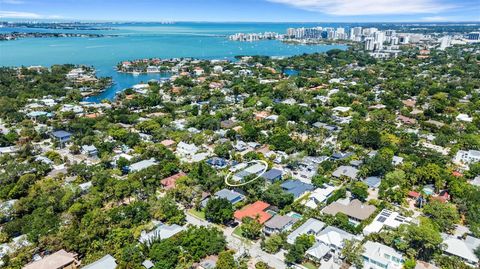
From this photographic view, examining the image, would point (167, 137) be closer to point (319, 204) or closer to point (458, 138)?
point (319, 204)

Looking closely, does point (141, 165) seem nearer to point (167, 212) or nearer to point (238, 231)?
point (167, 212)

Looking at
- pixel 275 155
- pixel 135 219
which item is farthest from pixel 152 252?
pixel 275 155

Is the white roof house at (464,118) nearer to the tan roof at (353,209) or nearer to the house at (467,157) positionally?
the house at (467,157)

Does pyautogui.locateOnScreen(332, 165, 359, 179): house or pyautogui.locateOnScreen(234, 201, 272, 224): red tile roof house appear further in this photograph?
pyautogui.locateOnScreen(332, 165, 359, 179): house

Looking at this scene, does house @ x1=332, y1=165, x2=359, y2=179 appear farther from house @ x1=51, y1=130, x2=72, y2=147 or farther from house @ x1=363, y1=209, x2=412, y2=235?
house @ x1=51, y1=130, x2=72, y2=147

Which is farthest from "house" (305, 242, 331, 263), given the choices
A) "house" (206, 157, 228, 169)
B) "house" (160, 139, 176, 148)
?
"house" (160, 139, 176, 148)

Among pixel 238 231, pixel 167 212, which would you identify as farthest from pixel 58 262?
pixel 238 231

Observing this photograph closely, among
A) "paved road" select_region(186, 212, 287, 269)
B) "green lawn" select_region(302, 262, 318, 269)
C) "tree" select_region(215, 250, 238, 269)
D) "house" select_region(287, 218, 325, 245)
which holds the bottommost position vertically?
"green lawn" select_region(302, 262, 318, 269)
